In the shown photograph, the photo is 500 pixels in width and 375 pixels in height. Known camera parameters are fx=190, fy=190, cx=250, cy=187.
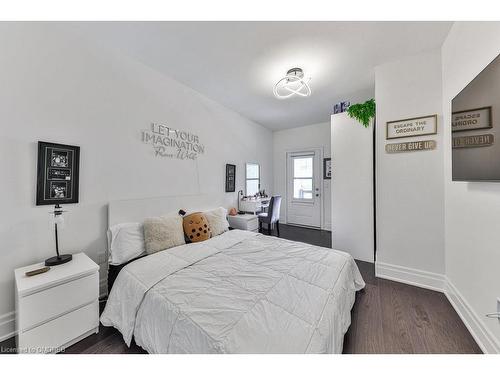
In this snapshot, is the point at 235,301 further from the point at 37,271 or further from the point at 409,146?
the point at 409,146

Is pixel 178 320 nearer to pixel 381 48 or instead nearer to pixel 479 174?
pixel 479 174

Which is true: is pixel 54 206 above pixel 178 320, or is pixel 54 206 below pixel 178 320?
above

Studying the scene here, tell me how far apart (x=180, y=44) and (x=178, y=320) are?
2462mm

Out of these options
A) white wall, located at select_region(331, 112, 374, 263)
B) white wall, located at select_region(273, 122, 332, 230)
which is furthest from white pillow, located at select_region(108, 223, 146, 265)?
white wall, located at select_region(273, 122, 332, 230)

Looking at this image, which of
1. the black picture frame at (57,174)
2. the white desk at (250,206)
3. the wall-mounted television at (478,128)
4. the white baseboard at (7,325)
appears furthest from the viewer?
the white desk at (250,206)

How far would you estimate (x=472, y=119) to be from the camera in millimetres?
1372

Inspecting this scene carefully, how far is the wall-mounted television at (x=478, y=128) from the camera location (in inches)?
45.5

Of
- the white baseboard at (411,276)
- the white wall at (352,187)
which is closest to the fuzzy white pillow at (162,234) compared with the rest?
the white wall at (352,187)

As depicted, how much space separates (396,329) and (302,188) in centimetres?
376

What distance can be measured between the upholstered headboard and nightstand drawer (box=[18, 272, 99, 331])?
26.3 inches

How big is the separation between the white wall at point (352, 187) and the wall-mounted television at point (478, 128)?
117 cm

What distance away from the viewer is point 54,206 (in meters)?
1.69

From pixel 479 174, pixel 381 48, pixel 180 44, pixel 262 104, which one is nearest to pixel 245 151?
pixel 262 104

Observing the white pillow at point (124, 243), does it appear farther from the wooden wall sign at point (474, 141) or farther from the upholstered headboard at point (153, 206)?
the wooden wall sign at point (474, 141)
